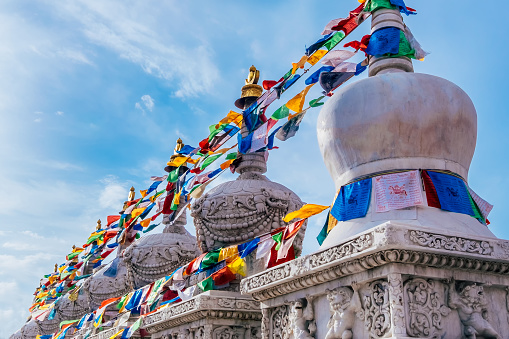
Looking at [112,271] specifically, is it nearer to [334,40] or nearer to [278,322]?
[334,40]

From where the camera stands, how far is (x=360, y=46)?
6.64m

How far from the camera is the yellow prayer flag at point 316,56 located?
7.96 metres

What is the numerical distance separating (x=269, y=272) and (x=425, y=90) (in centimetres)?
236

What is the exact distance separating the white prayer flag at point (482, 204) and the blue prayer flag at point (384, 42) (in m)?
1.78

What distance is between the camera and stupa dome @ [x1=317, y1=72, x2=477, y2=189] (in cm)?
524

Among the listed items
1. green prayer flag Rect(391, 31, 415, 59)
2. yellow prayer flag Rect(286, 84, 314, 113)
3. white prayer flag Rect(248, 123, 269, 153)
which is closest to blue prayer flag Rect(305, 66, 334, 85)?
yellow prayer flag Rect(286, 84, 314, 113)

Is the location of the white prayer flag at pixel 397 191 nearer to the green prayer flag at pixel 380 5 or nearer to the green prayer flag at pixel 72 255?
the green prayer flag at pixel 380 5

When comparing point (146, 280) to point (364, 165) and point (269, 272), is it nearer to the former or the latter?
point (269, 272)

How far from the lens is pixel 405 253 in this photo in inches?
168

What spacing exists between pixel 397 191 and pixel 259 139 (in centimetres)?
327

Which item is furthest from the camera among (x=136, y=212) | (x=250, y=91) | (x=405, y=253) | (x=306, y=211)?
(x=136, y=212)

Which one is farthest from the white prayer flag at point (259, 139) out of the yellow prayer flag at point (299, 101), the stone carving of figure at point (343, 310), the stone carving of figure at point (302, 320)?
the stone carving of figure at point (343, 310)

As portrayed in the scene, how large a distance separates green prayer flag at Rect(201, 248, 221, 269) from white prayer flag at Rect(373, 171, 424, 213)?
358 cm

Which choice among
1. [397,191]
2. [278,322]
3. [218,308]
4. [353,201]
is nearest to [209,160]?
[218,308]
